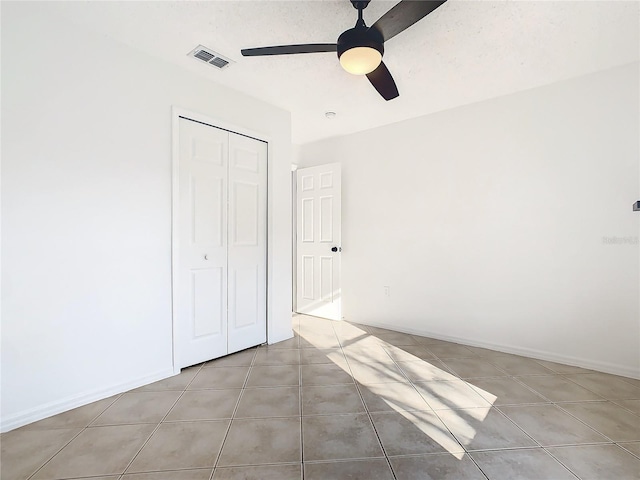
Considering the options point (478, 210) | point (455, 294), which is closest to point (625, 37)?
point (478, 210)

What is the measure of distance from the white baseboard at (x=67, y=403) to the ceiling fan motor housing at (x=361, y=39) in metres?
2.57

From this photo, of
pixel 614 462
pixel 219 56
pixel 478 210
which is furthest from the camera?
pixel 478 210

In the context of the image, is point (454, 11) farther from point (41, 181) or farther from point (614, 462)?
point (41, 181)

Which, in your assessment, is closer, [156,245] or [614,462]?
[614,462]

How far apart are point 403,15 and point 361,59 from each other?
28cm

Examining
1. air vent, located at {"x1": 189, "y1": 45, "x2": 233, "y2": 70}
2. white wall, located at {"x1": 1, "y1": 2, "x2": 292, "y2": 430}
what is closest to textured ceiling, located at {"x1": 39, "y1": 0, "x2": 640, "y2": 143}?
air vent, located at {"x1": 189, "y1": 45, "x2": 233, "y2": 70}

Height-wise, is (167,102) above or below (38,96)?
above

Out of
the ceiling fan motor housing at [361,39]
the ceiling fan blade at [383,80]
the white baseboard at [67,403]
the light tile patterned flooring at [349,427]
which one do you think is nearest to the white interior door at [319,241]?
the light tile patterned flooring at [349,427]

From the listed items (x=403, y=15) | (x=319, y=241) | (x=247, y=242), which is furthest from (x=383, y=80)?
(x=319, y=241)

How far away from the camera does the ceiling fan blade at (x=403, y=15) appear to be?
1.41m

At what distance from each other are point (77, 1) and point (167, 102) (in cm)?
72

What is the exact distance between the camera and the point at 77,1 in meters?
1.82

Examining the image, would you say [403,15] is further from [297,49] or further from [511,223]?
[511,223]

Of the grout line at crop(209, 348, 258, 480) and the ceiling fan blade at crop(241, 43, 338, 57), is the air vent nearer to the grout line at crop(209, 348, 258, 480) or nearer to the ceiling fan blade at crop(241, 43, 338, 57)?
the ceiling fan blade at crop(241, 43, 338, 57)
